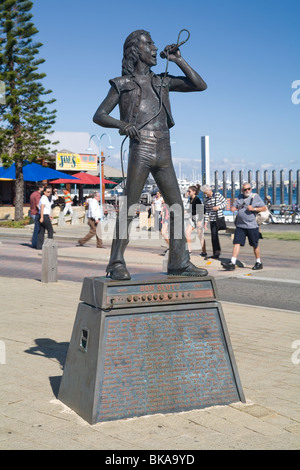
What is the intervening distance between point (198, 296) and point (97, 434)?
1388mm

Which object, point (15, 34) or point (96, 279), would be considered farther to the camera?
point (15, 34)

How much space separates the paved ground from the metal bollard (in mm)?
2377

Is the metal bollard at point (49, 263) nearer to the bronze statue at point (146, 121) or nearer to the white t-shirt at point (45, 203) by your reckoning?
the white t-shirt at point (45, 203)

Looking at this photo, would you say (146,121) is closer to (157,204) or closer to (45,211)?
(45,211)

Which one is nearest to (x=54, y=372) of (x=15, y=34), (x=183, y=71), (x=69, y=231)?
(x=183, y=71)

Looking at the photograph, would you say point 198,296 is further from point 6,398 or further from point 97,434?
point 6,398

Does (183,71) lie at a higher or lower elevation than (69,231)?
higher

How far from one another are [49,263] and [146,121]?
23.4ft

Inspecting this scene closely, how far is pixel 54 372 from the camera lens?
19.0 feet

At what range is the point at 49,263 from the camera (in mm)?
11836

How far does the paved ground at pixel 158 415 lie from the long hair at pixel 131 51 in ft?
9.51

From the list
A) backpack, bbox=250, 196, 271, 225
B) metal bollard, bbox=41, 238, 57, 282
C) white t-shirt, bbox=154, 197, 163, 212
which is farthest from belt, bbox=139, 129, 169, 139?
white t-shirt, bbox=154, 197, 163, 212

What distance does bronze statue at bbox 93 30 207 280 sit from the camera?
510 cm

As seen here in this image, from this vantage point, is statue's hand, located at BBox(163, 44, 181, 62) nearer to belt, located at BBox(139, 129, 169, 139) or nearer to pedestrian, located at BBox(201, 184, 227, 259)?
belt, located at BBox(139, 129, 169, 139)
